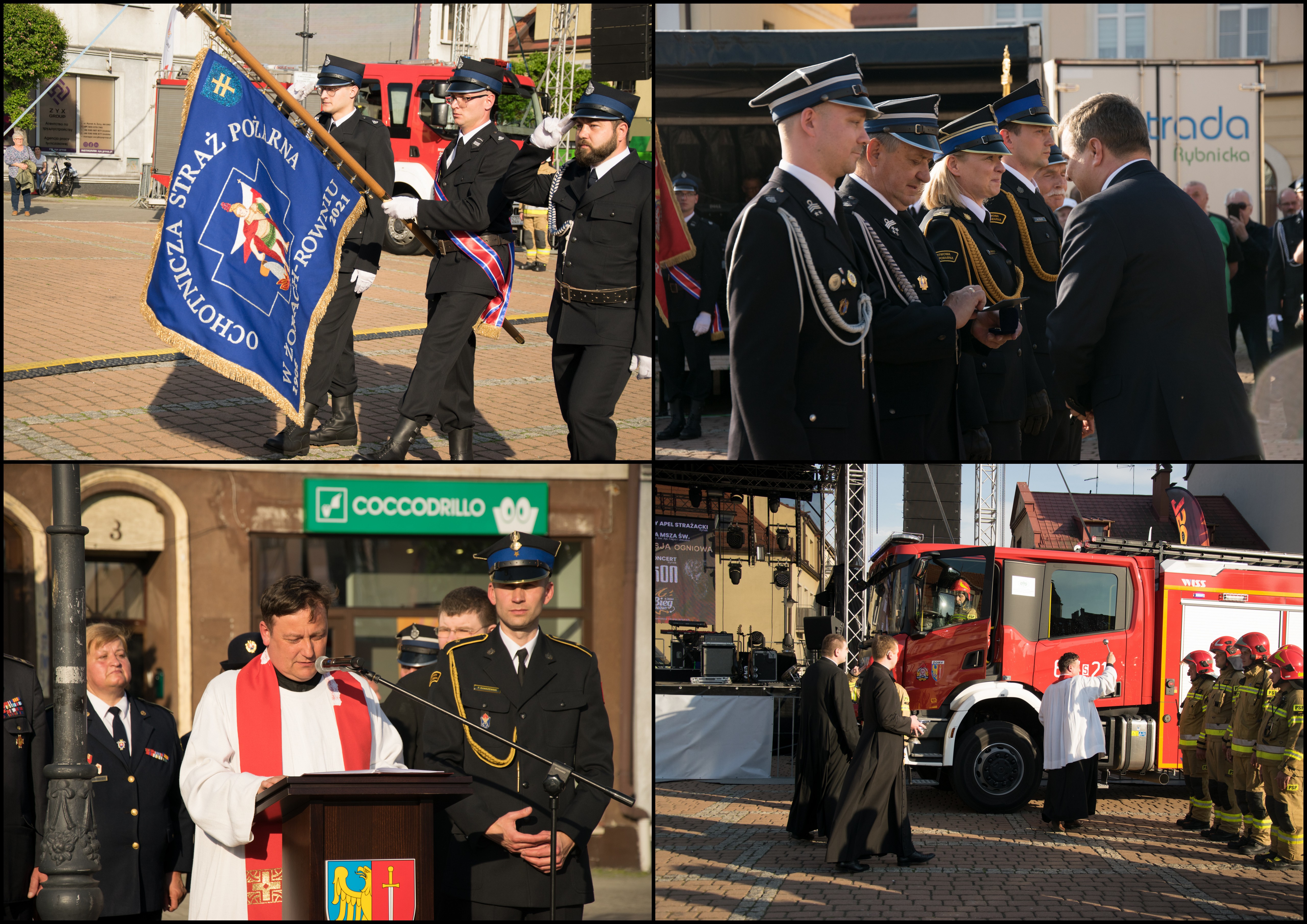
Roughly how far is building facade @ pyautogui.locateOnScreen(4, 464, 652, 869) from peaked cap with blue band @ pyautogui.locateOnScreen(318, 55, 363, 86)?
3.33 meters

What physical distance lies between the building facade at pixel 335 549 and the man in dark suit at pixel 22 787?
155 inches

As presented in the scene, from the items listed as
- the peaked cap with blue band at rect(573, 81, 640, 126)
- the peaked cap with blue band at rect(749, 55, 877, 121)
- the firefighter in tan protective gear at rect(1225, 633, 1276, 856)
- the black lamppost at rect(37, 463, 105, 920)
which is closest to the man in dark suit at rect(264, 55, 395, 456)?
the peaked cap with blue band at rect(573, 81, 640, 126)

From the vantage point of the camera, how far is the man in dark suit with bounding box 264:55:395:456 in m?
7.16

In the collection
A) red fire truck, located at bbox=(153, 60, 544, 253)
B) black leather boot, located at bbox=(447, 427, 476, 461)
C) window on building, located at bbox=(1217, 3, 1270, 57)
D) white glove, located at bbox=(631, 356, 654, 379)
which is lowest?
black leather boot, located at bbox=(447, 427, 476, 461)

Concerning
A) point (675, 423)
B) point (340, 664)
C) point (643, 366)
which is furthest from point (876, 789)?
point (340, 664)

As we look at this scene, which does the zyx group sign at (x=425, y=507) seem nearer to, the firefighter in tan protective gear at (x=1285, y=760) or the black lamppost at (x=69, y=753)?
the black lamppost at (x=69, y=753)

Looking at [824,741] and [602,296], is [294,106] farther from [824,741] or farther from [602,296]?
[824,741]

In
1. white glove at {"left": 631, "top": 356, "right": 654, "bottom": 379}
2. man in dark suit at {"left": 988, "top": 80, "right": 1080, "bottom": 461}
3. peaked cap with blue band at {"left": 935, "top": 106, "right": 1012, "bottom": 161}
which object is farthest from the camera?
white glove at {"left": 631, "top": 356, "right": 654, "bottom": 379}

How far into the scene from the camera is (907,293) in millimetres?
5113

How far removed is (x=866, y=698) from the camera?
7.44 meters

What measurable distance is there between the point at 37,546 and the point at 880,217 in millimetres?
7800

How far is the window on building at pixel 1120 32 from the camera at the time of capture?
25.3 meters

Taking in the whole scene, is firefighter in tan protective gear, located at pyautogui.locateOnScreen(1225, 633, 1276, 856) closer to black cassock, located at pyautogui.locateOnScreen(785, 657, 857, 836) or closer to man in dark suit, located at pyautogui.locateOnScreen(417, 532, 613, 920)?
black cassock, located at pyautogui.locateOnScreen(785, 657, 857, 836)

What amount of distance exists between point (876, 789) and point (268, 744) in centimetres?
414
